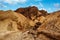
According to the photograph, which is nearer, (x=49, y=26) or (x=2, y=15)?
(x=49, y=26)

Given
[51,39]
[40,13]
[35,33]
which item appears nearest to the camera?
[51,39]

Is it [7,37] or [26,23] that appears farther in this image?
[26,23]

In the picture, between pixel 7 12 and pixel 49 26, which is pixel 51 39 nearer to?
pixel 49 26

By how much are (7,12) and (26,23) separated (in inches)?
134

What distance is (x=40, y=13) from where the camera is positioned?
124 ft

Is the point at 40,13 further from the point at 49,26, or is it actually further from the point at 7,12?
the point at 49,26

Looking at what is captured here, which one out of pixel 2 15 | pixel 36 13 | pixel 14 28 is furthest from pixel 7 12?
pixel 36 13

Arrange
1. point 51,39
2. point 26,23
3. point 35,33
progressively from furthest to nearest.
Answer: point 26,23
point 35,33
point 51,39

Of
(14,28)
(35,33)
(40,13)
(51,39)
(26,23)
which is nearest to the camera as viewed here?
(51,39)

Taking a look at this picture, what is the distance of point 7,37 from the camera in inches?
536

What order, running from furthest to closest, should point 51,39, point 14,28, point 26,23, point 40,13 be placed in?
point 40,13 < point 26,23 < point 14,28 < point 51,39

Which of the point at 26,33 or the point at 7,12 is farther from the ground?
the point at 7,12

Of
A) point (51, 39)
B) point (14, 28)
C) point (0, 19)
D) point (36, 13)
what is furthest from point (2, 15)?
→ point (51, 39)

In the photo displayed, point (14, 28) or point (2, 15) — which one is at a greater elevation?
point (2, 15)
